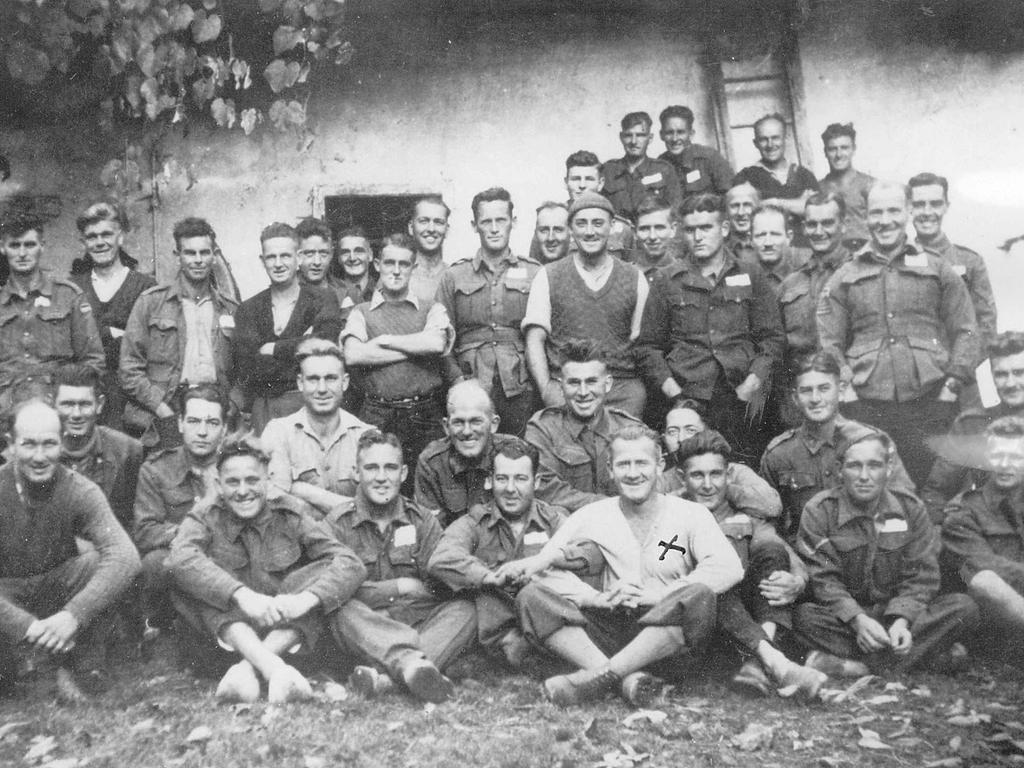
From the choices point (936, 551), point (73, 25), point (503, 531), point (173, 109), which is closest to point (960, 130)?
point (936, 551)

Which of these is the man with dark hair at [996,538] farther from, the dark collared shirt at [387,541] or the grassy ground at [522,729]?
the dark collared shirt at [387,541]

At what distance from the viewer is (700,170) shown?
7223 mm

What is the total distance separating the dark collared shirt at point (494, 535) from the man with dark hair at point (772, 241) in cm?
209

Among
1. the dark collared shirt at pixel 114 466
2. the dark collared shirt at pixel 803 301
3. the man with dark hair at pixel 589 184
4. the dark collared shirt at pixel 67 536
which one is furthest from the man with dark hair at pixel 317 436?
the dark collared shirt at pixel 803 301

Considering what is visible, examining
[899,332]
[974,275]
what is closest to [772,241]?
[899,332]

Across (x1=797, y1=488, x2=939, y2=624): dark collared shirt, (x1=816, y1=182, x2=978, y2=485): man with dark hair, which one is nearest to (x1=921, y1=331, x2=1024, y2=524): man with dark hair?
(x1=816, y1=182, x2=978, y2=485): man with dark hair

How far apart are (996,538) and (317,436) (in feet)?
10.5

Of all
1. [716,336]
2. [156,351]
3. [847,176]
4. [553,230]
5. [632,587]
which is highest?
[847,176]

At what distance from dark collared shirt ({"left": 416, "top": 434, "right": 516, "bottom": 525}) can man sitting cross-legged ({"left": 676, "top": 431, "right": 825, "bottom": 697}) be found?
0.95 metres

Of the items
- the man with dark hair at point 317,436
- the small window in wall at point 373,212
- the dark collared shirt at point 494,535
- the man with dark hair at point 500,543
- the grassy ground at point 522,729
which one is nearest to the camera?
the grassy ground at point 522,729

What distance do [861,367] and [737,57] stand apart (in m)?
2.94

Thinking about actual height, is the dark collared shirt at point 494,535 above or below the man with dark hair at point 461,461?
below

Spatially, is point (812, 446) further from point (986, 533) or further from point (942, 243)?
point (942, 243)

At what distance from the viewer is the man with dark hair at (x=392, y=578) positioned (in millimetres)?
4562
